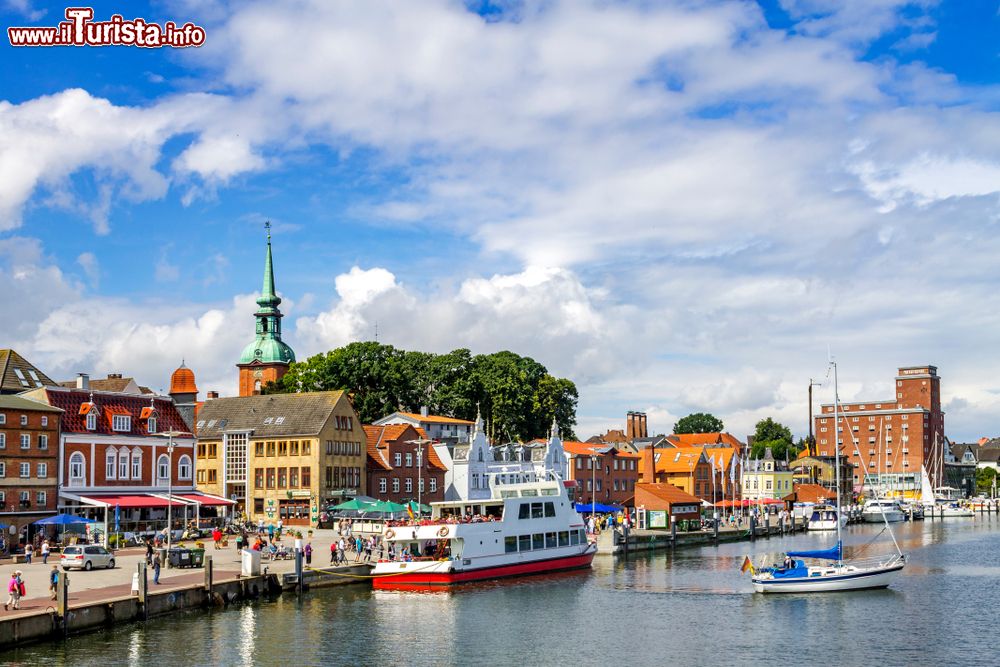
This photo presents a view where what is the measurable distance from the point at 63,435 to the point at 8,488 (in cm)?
624

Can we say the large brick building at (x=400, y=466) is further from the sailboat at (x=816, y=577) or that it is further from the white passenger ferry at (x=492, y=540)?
the sailboat at (x=816, y=577)

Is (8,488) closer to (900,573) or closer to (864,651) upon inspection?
(864,651)

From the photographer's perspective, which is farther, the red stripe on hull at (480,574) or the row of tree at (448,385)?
the row of tree at (448,385)

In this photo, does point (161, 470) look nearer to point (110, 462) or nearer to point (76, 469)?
point (110, 462)

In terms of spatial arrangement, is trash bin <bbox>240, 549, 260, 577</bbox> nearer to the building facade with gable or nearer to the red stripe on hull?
the red stripe on hull

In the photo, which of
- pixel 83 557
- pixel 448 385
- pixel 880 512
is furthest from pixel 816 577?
pixel 880 512

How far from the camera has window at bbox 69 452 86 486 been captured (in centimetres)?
7704

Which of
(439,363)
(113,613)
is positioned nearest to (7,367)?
(113,613)

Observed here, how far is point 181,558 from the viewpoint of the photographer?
6247 centimetres

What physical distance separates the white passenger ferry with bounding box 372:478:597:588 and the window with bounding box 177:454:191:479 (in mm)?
24504

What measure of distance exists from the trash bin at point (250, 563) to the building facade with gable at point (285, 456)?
36918 millimetres

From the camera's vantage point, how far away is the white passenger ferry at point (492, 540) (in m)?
64.1

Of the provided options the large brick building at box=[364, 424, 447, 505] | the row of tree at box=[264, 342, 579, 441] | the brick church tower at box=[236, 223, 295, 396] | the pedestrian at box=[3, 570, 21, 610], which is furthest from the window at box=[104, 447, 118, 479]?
the brick church tower at box=[236, 223, 295, 396]

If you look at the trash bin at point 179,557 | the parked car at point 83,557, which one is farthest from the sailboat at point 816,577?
the parked car at point 83,557
